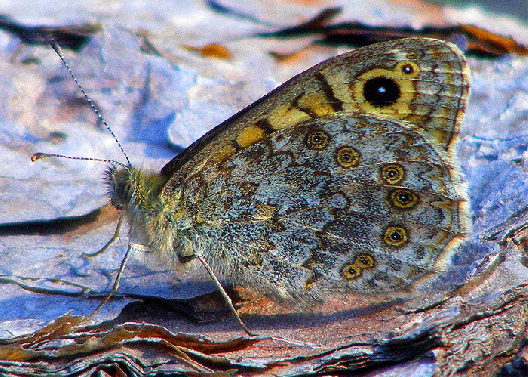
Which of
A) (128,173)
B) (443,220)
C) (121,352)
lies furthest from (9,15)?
(443,220)

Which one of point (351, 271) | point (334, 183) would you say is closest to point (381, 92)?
point (334, 183)

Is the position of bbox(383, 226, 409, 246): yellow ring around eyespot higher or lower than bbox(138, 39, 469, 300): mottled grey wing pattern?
lower

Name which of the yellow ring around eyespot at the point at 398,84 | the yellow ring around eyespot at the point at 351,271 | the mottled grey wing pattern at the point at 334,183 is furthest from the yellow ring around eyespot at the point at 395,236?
the yellow ring around eyespot at the point at 398,84

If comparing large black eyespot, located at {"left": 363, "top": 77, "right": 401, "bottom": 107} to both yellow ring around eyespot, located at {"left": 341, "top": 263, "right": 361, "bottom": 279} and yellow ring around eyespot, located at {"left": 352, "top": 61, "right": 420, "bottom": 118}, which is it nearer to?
yellow ring around eyespot, located at {"left": 352, "top": 61, "right": 420, "bottom": 118}

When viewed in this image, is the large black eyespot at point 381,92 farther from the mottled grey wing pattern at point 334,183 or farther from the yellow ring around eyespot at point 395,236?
the yellow ring around eyespot at point 395,236

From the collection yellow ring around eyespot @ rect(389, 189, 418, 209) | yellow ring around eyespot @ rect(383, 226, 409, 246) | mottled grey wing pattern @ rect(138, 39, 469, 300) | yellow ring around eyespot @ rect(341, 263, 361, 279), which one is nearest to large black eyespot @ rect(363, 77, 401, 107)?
mottled grey wing pattern @ rect(138, 39, 469, 300)

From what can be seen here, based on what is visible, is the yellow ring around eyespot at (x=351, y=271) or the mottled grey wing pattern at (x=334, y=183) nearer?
the mottled grey wing pattern at (x=334, y=183)
